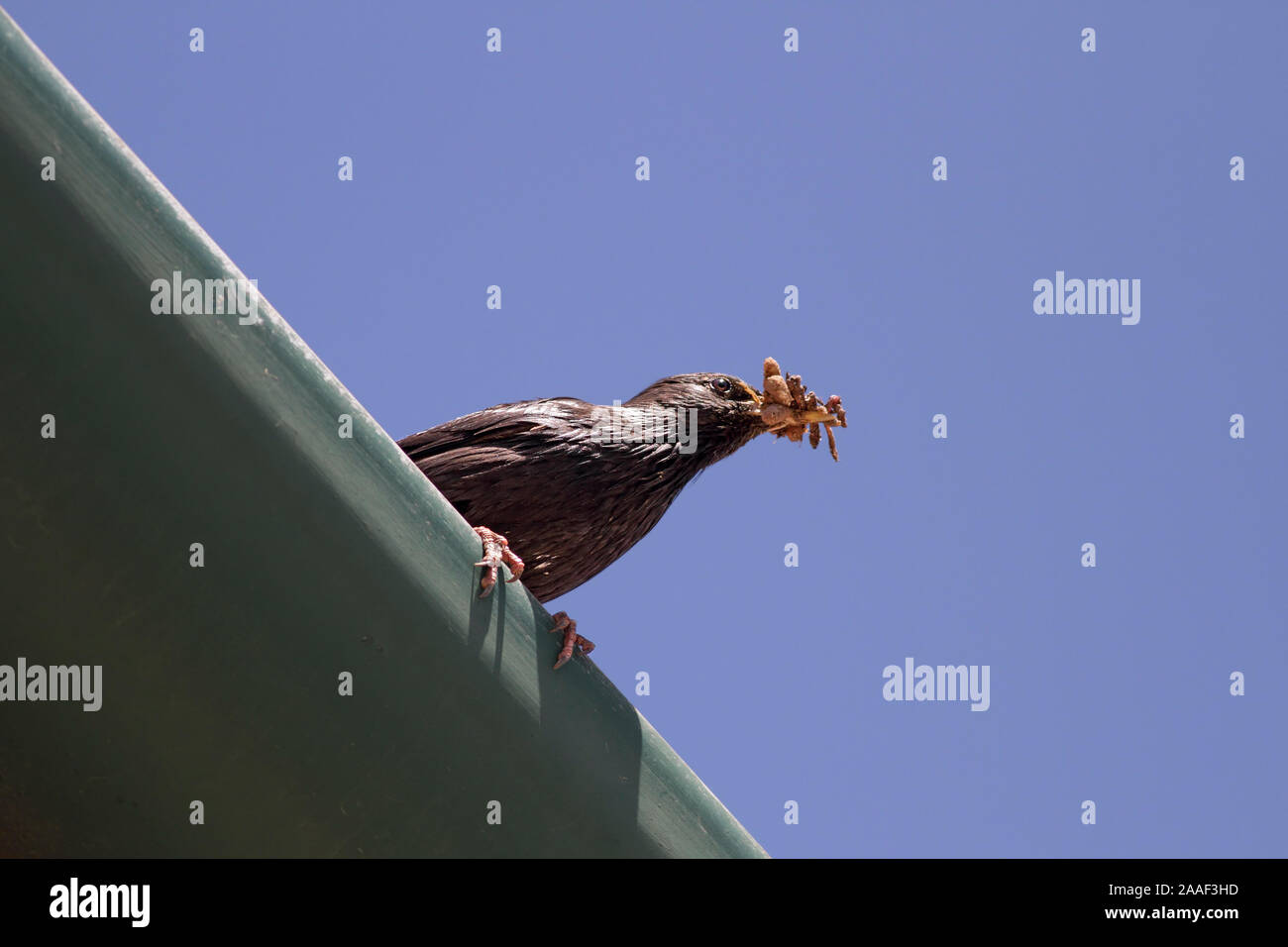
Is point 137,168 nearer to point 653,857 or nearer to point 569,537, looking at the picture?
point 653,857

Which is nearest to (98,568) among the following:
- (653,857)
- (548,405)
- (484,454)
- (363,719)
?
(363,719)

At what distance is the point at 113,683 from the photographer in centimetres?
244

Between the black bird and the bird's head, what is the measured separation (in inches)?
0.6

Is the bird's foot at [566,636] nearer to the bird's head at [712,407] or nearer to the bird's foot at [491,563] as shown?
the bird's foot at [491,563]

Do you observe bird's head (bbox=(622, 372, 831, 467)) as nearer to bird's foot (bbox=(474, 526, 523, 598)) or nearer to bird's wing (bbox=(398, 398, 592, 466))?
bird's wing (bbox=(398, 398, 592, 466))

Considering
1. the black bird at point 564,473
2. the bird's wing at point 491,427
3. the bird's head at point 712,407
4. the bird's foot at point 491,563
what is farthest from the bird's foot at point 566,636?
the bird's head at point 712,407

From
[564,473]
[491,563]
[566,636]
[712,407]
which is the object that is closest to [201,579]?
[491,563]

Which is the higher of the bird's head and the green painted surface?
the bird's head

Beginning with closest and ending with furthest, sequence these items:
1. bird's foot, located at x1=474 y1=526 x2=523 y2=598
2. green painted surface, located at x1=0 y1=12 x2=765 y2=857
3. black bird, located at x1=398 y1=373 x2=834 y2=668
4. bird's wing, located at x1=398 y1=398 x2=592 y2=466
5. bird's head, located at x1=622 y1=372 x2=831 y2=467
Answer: green painted surface, located at x1=0 y1=12 x2=765 y2=857 < bird's foot, located at x1=474 y1=526 x2=523 y2=598 < black bird, located at x1=398 y1=373 x2=834 y2=668 < bird's wing, located at x1=398 y1=398 x2=592 y2=466 < bird's head, located at x1=622 y1=372 x2=831 y2=467

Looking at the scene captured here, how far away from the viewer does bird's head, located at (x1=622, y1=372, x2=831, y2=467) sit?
496 cm

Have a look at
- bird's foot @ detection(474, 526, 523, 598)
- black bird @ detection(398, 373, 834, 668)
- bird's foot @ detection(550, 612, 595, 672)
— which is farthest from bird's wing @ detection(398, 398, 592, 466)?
bird's foot @ detection(550, 612, 595, 672)

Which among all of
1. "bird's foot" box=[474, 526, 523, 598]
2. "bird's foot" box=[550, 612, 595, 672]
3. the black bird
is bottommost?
"bird's foot" box=[550, 612, 595, 672]

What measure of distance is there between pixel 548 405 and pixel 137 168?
2253mm
